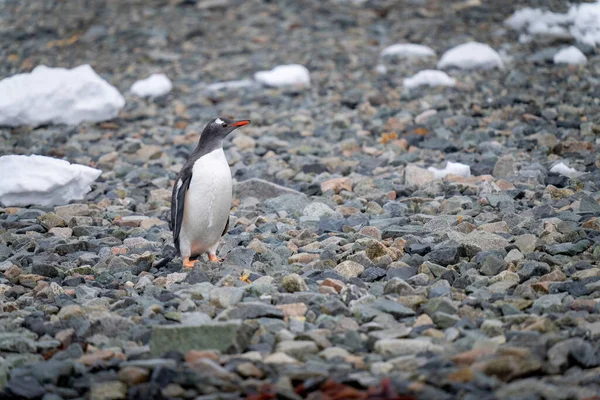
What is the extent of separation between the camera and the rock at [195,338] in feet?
11.9

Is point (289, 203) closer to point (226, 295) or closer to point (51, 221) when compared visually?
point (51, 221)

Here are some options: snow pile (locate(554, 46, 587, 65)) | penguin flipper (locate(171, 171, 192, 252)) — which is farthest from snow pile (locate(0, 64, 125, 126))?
snow pile (locate(554, 46, 587, 65))

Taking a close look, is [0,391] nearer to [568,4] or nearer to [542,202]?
[542,202]

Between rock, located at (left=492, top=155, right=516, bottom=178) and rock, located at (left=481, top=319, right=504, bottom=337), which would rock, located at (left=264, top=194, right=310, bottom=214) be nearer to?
rock, located at (left=492, top=155, right=516, bottom=178)

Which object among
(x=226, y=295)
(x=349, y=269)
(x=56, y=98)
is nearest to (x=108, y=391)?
(x=226, y=295)

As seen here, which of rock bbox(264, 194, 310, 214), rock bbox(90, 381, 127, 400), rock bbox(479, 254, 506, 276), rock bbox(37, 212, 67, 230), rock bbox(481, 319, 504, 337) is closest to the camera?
rock bbox(90, 381, 127, 400)

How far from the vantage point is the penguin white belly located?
16.9 ft

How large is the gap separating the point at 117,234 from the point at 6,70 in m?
6.44

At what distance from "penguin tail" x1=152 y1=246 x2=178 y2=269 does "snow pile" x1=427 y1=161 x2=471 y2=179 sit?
2416 millimetres

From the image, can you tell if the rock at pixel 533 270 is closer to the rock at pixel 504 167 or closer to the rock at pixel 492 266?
the rock at pixel 492 266

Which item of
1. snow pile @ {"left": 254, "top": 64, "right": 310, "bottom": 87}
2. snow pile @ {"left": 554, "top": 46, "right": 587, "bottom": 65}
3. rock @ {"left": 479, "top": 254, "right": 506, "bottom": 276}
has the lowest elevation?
snow pile @ {"left": 254, "top": 64, "right": 310, "bottom": 87}

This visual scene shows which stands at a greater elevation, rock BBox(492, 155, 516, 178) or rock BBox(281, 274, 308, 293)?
rock BBox(281, 274, 308, 293)

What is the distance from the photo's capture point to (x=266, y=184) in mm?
6734

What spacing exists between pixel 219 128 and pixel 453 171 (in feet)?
7.85
